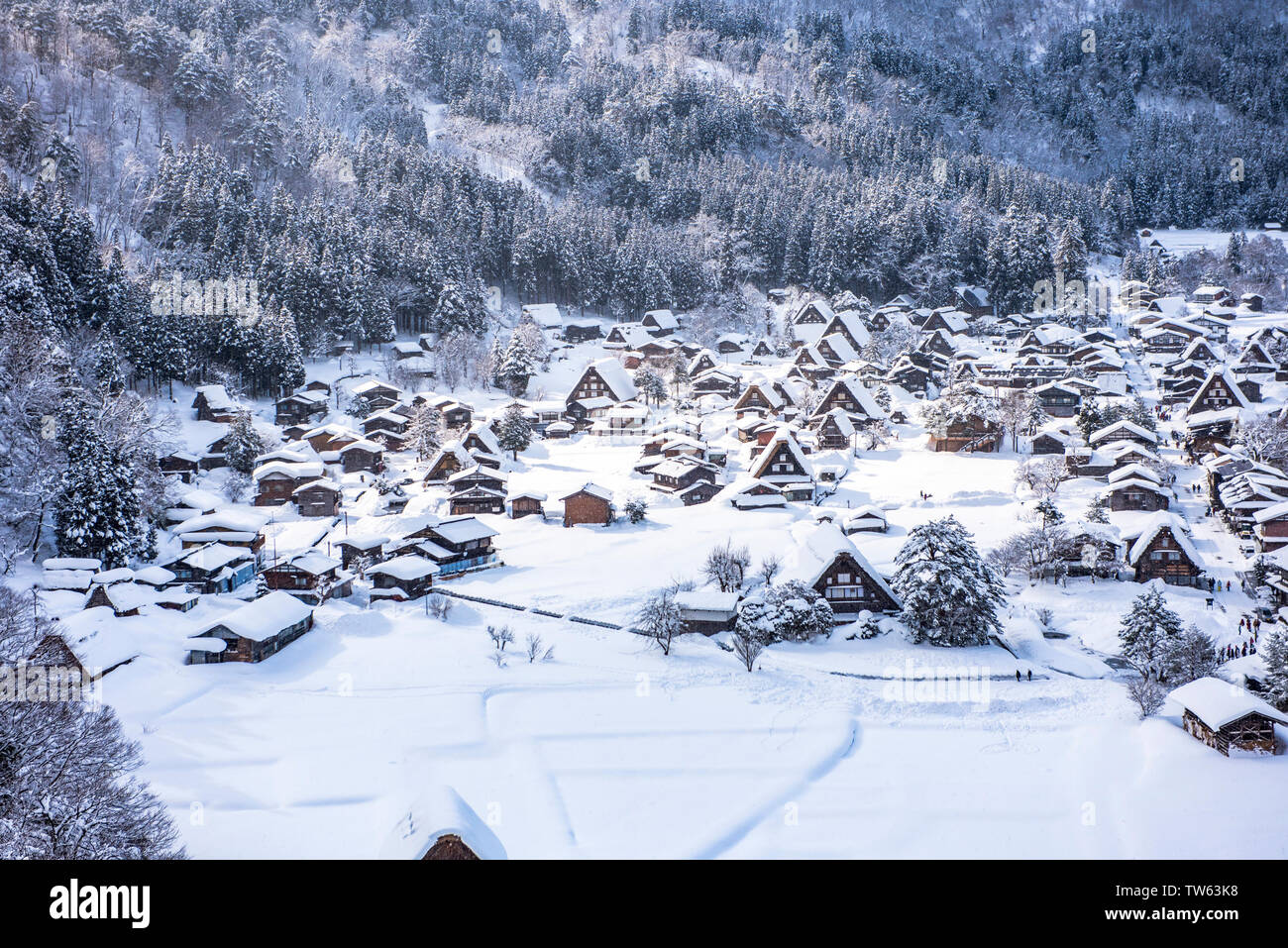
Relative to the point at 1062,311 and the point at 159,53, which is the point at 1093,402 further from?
the point at 159,53

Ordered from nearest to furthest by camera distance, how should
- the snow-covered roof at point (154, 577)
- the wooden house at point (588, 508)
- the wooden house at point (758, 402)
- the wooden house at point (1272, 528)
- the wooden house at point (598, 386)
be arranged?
the snow-covered roof at point (154, 577) < the wooden house at point (1272, 528) < the wooden house at point (588, 508) < the wooden house at point (758, 402) < the wooden house at point (598, 386)

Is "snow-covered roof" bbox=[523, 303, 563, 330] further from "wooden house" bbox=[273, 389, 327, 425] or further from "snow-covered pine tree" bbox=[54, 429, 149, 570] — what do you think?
"snow-covered pine tree" bbox=[54, 429, 149, 570]

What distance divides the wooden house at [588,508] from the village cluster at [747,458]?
93 mm

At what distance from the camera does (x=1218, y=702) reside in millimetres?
18828

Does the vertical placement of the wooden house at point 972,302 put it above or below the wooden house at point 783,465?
above

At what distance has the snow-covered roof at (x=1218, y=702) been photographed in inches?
720

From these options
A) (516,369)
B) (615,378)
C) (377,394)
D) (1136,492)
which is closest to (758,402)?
(615,378)

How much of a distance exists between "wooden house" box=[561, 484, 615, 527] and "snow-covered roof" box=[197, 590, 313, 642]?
41.4 feet

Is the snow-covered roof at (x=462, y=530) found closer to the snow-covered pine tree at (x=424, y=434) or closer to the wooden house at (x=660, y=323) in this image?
the snow-covered pine tree at (x=424, y=434)

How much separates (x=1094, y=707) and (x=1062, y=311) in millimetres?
61234

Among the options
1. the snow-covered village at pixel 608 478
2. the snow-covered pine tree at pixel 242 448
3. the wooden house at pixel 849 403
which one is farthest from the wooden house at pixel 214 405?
the wooden house at pixel 849 403

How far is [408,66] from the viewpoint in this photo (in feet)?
386

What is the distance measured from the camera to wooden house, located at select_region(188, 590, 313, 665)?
2261cm

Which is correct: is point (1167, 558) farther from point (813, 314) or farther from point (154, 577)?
point (813, 314)
